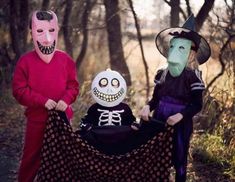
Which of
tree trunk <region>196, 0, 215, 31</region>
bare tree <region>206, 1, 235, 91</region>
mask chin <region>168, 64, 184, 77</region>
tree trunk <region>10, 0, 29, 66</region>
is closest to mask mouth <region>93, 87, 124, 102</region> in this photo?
mask chin <region>168, 64, 184, 77</region>

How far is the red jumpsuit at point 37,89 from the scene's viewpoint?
161 inches

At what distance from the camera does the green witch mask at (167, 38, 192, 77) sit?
4.01 meters

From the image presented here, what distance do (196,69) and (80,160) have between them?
1294 mm

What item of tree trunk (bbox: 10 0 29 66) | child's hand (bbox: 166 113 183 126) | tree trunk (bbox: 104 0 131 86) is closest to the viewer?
child's hand (bbox: 166 113 183 126)

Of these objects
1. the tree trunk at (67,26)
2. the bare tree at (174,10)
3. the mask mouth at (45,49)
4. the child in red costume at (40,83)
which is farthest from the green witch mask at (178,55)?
the tree trunk at (67,26)

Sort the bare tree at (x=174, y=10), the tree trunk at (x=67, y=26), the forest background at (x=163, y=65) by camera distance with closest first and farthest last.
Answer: the forest background at (x=163, y=65), the bare tree at (x=174, y=10), the tree trunk at (x=67, y=26)

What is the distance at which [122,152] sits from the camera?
13.3 feet

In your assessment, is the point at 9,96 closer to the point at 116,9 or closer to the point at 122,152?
the point at 116,9

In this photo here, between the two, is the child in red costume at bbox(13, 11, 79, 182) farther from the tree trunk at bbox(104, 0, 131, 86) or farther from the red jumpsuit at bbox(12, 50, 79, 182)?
the tree trunk at bbox(104, 0, 131, 86)

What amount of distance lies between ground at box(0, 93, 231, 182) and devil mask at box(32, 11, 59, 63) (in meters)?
1.82

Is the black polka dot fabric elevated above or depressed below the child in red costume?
below

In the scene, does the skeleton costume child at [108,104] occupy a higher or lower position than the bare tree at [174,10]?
lower

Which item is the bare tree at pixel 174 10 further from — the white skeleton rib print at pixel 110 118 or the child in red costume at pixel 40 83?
the white skeleton rib print at pixel 110 118

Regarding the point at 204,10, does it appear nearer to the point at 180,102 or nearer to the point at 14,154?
the point at 180,102
